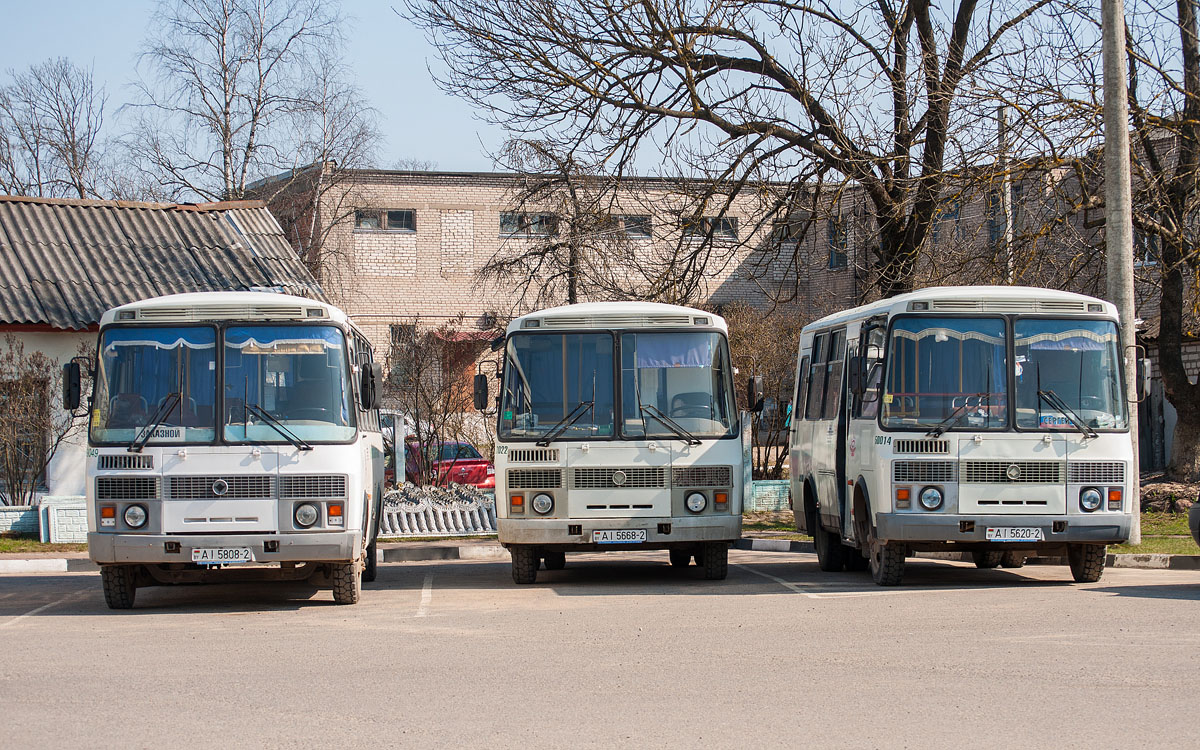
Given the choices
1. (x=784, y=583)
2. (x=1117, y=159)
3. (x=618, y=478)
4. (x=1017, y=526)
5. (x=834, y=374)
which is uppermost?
(x=1117, y=159)

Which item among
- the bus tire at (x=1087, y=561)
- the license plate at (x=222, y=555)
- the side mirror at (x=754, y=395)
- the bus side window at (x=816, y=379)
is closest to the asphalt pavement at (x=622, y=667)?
the bus tire at (x=1087, y=561)

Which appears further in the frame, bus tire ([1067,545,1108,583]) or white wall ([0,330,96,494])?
white wall ([0,330,96,494])

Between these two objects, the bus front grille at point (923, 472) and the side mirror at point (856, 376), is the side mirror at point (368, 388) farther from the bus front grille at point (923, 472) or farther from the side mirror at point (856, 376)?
the bus front grille at point (923, 472)

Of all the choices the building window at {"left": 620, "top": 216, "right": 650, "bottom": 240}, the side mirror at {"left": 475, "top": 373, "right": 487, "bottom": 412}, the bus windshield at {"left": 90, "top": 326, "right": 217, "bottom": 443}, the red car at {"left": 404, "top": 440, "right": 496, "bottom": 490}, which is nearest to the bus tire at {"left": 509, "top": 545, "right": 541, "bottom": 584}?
the side mirror at {"left": 475, "top": 373, "right": 487, "bottom": 412}

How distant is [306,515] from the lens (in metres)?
12.5

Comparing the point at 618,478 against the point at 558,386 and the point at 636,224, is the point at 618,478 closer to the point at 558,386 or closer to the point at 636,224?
the point at 558,386

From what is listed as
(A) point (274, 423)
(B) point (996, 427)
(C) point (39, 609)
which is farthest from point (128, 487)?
(B) point (996, 427)

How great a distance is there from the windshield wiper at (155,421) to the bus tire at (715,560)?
5.65 metres

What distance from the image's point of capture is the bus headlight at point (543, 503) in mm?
14211

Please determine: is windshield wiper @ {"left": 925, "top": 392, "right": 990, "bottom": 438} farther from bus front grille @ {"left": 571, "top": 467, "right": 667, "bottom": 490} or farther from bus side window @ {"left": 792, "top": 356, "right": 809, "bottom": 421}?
bus side window @ {"left": 792, "top": 356, "right": 809, "bottom": 421}

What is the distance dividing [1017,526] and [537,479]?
4767mm

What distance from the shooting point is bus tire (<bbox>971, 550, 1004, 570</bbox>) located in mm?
16141

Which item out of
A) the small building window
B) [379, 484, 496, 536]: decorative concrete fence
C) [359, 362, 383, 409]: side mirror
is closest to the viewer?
[359, 362, 383, 409]: side mirror

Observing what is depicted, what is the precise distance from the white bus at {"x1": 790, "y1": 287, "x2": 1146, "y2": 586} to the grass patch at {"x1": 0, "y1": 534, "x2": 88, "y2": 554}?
39.3 ft
